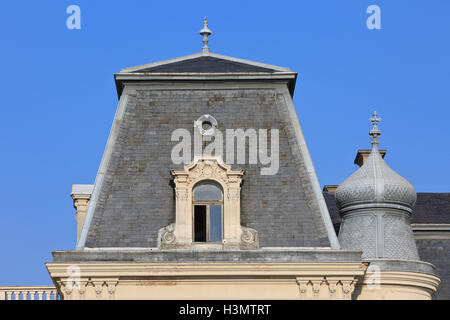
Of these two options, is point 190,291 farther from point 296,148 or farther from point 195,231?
point 296,148

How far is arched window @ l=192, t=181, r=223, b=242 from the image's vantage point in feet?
134

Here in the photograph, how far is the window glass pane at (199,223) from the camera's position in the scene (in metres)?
40.8

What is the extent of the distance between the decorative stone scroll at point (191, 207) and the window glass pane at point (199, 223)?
1.02 feet

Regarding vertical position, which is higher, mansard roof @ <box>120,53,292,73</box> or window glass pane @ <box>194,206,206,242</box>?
mansard roof @ <box>120,53,292,73</box>

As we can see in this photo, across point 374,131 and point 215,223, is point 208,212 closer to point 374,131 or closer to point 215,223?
point 215,223

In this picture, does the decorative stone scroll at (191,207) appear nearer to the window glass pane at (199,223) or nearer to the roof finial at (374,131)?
the window glass pane at (199,223)

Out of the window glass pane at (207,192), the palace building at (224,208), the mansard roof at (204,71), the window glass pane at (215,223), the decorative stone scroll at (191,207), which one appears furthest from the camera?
the mansard roof at (204,71)

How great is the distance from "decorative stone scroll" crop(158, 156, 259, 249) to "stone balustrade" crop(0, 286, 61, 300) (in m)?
5.45

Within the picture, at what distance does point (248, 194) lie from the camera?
4162 cm

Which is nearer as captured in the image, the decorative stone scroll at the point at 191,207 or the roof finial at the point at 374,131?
the decorative stone scroll at the point at 191,207

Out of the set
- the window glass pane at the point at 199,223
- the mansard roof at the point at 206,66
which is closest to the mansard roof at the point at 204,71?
the mansard roof at the point at 206,66

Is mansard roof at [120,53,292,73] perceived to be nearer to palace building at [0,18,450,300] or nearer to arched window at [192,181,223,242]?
palace building at [0,18,450,300]

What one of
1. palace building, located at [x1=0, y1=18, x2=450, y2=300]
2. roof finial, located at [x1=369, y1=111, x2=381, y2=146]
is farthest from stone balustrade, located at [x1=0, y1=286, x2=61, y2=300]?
roof finial, located at [x1=369, y1=111, x2=381, y2=146]

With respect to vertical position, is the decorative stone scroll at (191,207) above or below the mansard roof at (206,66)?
below
